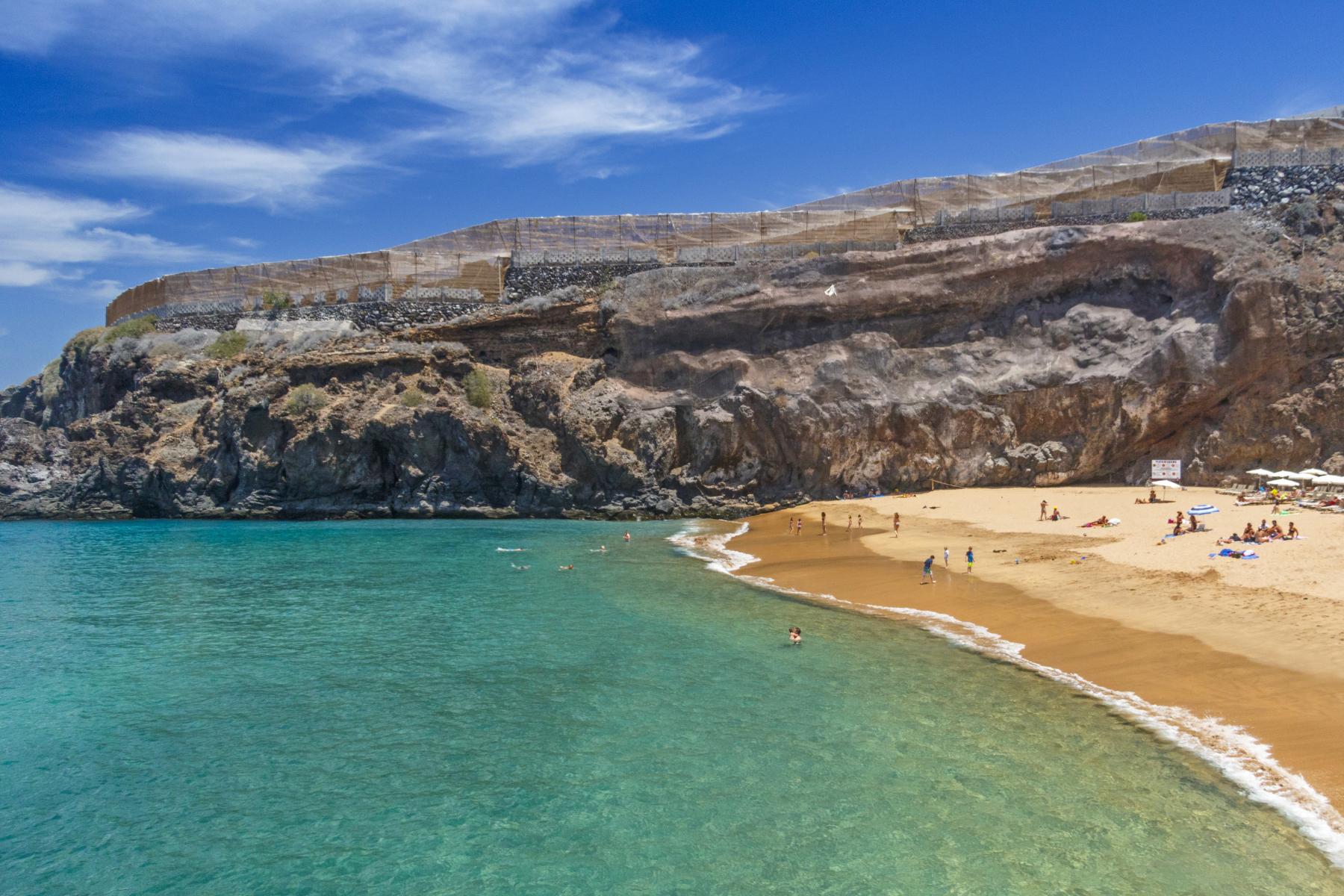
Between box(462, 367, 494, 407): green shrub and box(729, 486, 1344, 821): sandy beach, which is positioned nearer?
box(729, 486, 1344, 821): sandy beach

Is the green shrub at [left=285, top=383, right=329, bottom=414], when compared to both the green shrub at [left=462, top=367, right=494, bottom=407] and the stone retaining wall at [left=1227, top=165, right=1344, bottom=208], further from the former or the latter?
the stone retaining wall at [left=1227, top=165, right=1344, bottom=208]

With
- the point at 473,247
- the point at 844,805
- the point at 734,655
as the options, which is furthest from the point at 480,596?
the point at 473,247

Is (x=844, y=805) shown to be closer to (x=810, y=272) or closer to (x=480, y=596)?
(x=480, y=596)

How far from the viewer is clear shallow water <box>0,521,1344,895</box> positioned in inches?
284

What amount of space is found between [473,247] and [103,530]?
2357 centimetres

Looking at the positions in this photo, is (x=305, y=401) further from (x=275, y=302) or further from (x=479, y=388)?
(x=275, y=302)

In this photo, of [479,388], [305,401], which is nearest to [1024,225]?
[479,388]

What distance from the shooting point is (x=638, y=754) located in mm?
9703

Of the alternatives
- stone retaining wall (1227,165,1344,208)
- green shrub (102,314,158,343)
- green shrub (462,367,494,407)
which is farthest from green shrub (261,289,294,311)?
stone retaining wall (1227,165,1344,208)

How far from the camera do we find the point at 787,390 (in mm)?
34875

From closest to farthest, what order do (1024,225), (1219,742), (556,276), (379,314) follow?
(1219,742), (1024,225), (556,276), (379,314)

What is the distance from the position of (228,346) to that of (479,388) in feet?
51.1

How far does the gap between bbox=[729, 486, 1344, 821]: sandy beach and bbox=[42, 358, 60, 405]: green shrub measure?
47722mm

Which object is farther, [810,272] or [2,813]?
[810,272]
